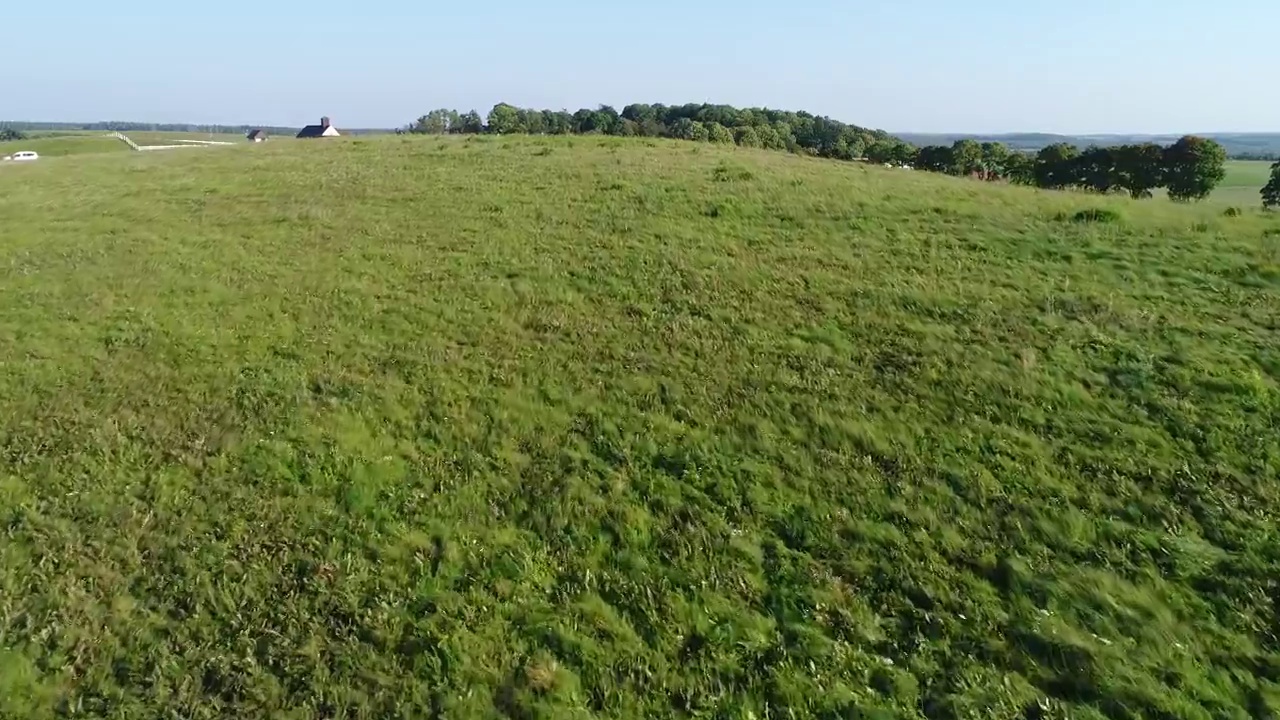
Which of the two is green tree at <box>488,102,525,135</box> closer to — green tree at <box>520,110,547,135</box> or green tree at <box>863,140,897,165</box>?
green tree at <box>520,110,547,135</box>

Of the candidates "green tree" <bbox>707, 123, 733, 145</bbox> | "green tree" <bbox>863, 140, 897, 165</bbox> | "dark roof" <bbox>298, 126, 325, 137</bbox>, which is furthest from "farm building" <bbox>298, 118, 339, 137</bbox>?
"green tree" <bbox>863, 140, 897, 165</bbox>

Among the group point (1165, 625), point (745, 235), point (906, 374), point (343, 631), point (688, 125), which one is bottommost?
point (343, 631)

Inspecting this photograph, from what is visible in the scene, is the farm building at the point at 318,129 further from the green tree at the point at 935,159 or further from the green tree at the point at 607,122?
the green tree at the point at 935,159

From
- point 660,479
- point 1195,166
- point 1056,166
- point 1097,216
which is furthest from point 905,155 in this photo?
point 660,479

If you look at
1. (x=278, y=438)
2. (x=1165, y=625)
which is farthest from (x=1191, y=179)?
(x=278, y=438)

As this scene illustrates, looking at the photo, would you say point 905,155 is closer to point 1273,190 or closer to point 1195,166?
point 1195,166

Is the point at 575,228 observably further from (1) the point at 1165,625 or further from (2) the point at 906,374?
(1) the point at 1165,625
